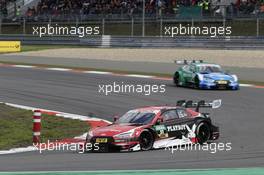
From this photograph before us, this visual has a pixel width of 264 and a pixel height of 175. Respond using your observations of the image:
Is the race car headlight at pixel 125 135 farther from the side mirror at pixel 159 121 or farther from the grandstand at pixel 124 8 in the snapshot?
the grandstand at pixel 124 8

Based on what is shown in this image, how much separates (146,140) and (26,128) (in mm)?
4633

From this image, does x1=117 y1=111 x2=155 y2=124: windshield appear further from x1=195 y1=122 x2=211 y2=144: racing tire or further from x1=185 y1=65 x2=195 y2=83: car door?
x1=185 y1=65 x2=195 y2=83: car door

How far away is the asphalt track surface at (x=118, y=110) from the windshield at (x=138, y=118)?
1012mm

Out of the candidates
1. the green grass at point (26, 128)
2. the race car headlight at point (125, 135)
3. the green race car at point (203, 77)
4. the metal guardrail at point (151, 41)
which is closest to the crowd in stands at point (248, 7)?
the metal guardrail at point (151, 41)

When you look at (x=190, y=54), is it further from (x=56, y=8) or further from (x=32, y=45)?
(x=56, y=8)

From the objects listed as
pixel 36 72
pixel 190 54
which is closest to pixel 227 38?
pixel 190 54

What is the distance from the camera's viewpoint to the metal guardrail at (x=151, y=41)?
39688mm

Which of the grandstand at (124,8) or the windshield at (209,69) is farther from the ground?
the grandstand at (124,8)

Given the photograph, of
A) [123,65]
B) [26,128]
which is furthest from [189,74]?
[26,128]

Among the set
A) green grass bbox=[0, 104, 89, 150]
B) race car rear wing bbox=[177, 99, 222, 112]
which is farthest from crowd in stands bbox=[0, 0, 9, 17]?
race car rear wing bbox=[177, 99, 222, 112]

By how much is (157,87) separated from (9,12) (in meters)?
36.8

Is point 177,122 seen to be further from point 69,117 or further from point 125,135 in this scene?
point 69,117

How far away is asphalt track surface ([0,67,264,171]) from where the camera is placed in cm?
1262

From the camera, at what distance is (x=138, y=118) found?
15.8 meters
